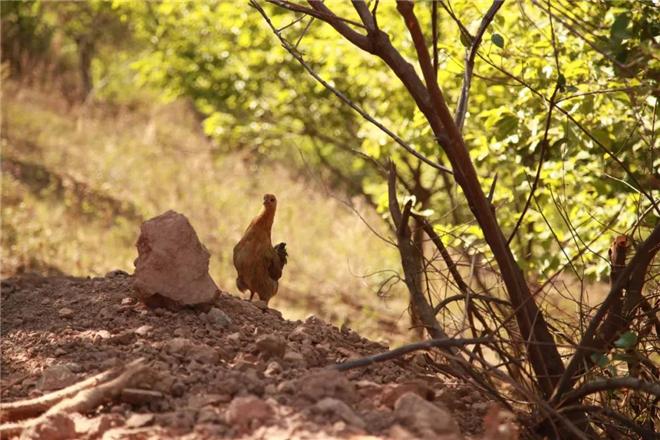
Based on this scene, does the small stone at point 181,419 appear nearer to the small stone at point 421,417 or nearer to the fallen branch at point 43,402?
the fallen branch at point 43,402

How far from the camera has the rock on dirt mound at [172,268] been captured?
3643 mm

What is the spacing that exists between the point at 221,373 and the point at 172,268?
792mm

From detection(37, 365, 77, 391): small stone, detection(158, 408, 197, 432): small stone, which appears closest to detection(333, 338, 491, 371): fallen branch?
detection(158, 408, 197, 432): small stone

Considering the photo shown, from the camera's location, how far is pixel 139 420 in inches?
105

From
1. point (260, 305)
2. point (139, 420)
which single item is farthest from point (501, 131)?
point (139, 420)

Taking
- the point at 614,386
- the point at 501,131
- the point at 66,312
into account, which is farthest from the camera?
the point at 501,131

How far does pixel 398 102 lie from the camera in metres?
7.32

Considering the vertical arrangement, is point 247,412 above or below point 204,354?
below

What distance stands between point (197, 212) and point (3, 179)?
2268mm

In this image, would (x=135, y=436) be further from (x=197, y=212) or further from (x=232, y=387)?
(x=197, y=212)

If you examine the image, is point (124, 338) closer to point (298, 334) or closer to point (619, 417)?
point (298, 334)

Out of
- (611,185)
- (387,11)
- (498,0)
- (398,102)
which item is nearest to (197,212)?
(398,102)

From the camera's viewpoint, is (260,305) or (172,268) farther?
(260,305)

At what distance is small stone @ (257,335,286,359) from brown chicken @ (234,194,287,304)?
41.7 inches
